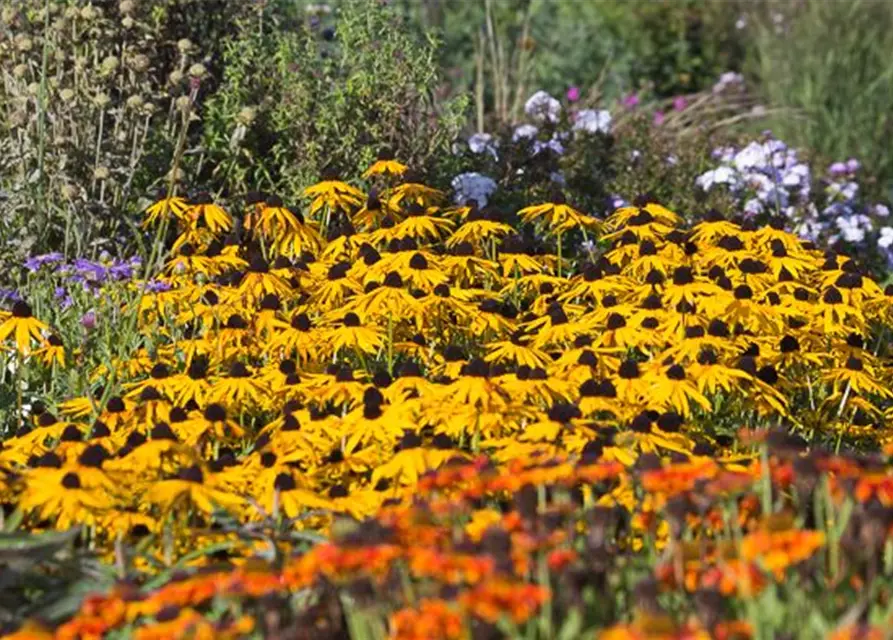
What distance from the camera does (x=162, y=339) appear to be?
4848mm

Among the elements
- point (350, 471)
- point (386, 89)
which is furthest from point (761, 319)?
point (386, 89)

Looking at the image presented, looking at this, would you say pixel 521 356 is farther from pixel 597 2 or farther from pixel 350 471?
pixel 597 2

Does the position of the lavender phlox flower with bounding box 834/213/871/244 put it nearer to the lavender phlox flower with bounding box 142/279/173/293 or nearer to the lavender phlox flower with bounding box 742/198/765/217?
the lavender phlox flower with bounding box 742/198/765/217

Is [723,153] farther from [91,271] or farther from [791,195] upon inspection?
[91,271]

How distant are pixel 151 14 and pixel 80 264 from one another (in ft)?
5.72

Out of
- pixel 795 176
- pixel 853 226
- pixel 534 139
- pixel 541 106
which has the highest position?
pixel 541 106

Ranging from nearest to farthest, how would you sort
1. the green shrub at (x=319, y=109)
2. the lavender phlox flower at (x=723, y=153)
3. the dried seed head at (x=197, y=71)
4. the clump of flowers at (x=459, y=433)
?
the clump of flowers at (x=459, y=433) → the dried seed head at (x=197, y=71) → the green shrub at (x=319, y=109) → the lavender phlox flower at (x=723, y=153)

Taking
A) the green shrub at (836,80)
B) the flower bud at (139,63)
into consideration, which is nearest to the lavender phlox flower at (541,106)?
the green shrub at (836,80)

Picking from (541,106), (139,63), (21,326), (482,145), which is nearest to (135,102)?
(139,63)

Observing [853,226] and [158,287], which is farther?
[853,226]

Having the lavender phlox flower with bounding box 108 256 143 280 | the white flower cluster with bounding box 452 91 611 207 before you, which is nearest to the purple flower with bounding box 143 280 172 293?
the lavender phlox flower with bounding box 108 256 143 280

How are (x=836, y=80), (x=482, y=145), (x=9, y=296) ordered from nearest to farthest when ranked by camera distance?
(x=9, y=296) < (x=482, y=145) < (x=836, y=80)

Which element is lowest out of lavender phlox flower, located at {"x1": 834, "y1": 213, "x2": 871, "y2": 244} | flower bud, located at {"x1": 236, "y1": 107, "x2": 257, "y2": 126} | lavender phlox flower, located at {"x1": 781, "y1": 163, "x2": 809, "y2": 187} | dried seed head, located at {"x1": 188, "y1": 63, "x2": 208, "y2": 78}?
lavender phlox flower, located at {"x1": 834, "y1": 213, "x2": 871, "y2": 244}

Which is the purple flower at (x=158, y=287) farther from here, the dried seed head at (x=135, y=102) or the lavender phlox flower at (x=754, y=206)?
the lavender phlox flower at (x=754, y=206)
